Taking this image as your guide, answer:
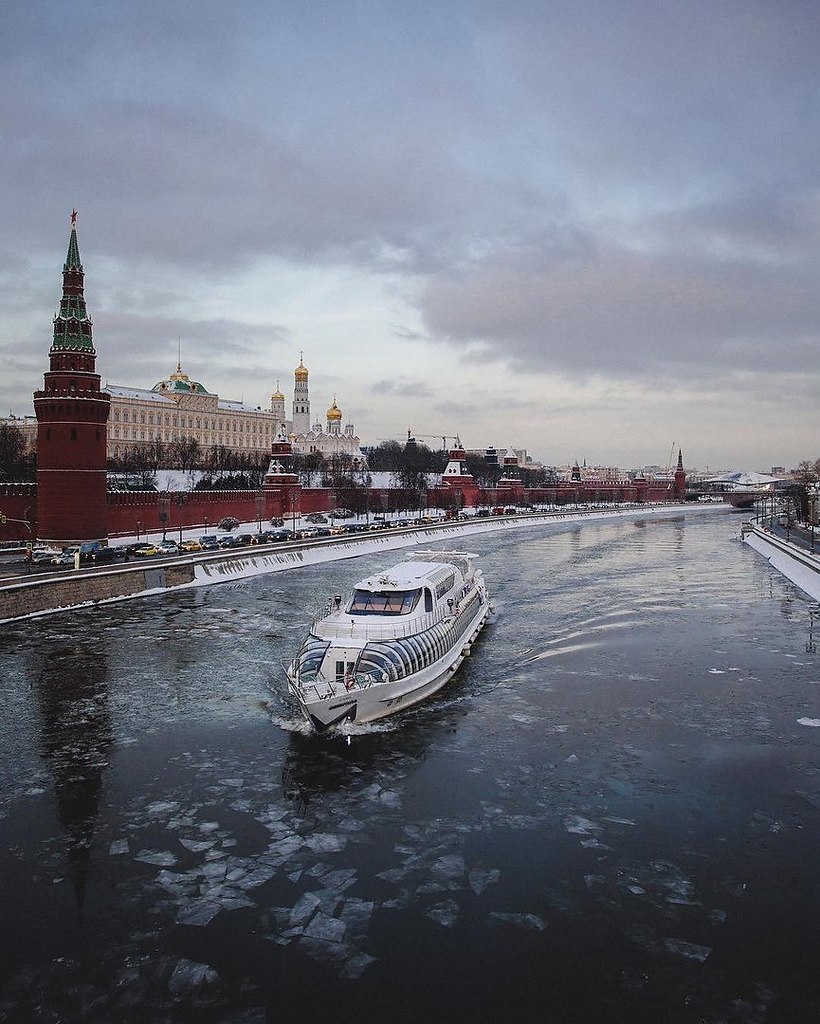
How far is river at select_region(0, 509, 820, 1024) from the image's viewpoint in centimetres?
852

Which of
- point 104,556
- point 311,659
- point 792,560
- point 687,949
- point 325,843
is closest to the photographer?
point 687,949

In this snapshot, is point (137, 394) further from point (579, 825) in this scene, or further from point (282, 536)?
point (579, 825)

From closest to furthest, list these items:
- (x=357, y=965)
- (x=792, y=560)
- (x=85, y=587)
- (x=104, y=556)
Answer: (x=357, y=965) → (x=85, y=587) → (x=104, y=556) → (x=792, y=560)

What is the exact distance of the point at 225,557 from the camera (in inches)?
1582

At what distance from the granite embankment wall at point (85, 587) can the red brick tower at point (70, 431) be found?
952cm

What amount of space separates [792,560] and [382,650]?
36414 millimetres

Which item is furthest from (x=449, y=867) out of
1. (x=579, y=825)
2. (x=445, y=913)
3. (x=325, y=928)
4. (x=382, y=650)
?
(x=382, y=650)

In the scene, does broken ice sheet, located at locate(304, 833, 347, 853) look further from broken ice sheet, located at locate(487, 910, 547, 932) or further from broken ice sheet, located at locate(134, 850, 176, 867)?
broken ice sheet, located at locate(487, 910, 547, 932)

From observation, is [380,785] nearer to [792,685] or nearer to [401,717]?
[401,717]

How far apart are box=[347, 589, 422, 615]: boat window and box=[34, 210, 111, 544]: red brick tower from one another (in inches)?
1037

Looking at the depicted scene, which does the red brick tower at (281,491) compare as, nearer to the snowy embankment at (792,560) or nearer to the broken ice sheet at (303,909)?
the snowy embankment at (792,560)

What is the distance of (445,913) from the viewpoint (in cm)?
984

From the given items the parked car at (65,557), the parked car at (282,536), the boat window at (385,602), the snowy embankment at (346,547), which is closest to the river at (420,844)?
the boat window at (385,602)

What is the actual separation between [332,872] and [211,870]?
154 centimetres
